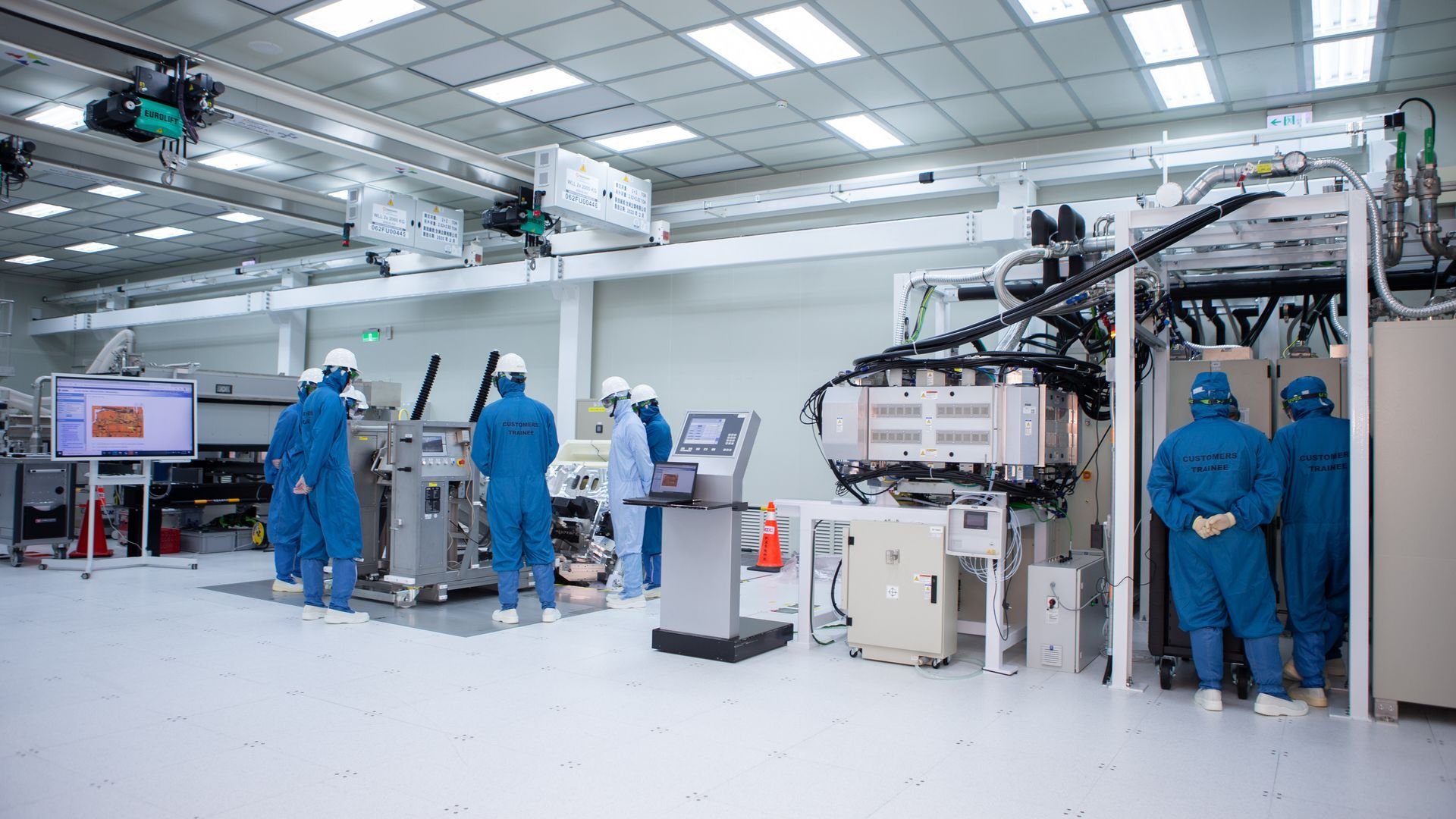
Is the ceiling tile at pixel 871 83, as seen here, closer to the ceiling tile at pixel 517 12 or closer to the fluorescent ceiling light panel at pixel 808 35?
A: the fluorescent ceiling light panel at pixel 808 35

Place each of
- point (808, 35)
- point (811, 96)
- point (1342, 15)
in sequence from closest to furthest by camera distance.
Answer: point (1342, 15), point (808, 35), point (811, 96)

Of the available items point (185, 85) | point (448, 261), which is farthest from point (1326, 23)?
point (448, 261)

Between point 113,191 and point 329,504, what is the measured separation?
684 cm

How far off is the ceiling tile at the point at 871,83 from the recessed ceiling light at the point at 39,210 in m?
9.49

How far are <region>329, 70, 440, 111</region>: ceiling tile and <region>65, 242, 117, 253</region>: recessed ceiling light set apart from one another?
A: 25.5 feet

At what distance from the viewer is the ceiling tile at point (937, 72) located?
6445mm

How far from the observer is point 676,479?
4.98m

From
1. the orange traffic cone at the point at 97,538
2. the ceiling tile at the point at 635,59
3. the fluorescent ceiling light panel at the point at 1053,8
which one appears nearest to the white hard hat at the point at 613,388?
the ceiling tile at the point at 635,59

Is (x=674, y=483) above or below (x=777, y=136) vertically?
below

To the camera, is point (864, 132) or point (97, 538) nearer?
point (864, 132)

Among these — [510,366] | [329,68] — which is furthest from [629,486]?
[329,68]

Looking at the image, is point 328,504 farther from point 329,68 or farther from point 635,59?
point 635,59

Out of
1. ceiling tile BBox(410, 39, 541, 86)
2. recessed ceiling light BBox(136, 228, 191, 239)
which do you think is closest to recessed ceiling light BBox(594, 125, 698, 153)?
ceiling tile BBox(410, 39, 541, 86)

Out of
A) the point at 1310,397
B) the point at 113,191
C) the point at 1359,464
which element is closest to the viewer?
the point at 1359,464
